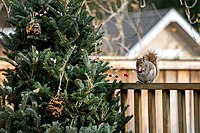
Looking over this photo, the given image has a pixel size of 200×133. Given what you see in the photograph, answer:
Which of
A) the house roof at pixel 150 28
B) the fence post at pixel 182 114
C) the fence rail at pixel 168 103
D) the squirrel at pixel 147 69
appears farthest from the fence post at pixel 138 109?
the house roof at pixel 150 28

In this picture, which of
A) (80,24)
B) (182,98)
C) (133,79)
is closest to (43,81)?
(80,24)

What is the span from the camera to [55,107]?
3.26 meters

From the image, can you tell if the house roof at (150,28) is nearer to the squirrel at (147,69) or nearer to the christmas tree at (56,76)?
the squirrel at (147,69)

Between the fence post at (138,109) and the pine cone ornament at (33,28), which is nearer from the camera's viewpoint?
the pine cone ornament at (33,28)

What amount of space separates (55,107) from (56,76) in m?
0.23

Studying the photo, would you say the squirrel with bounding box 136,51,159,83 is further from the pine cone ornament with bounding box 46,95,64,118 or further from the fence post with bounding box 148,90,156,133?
the pine cone ornament with bounding box 46,95,64,118

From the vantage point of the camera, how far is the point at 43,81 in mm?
3441

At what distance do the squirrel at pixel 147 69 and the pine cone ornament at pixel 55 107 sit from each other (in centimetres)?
70

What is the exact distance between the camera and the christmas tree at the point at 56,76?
10.9 ft

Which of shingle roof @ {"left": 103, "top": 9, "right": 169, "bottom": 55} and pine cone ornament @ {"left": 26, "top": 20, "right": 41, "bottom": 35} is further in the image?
shingle roof @ {"left": 103, "top": 9, "right": 169, "bottom": 55}

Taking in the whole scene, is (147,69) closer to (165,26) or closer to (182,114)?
(182,114)

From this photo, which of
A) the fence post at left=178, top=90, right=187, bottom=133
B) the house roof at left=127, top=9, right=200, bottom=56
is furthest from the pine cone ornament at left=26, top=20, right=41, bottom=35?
the house roof at left=127, top=9, right=200, bottom=56

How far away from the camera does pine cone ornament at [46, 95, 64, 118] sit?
128 inches

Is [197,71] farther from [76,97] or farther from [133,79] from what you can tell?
[76,97]
